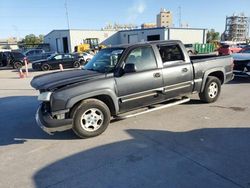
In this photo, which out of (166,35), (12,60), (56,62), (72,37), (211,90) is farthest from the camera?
(72,37)

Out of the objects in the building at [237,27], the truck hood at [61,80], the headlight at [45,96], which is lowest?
the headlight at [45,96]

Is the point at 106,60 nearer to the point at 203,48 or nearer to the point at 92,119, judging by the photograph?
the point at 92,119

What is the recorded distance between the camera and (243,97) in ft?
25.2

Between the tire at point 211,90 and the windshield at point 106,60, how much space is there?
2811mm

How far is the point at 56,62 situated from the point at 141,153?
18501 millimetres

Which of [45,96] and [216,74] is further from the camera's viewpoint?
[216,74]

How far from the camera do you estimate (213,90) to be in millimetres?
7086

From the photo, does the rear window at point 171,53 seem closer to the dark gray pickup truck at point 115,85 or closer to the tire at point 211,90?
the dark gray pickup truck at point 115,85

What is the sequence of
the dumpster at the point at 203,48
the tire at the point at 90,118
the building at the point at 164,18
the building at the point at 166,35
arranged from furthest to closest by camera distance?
1. the building at the point at 164,18
2. the building at the point at 166,35
3. the dumpster at the point at 203,48
4. the tire at the point at 90,118

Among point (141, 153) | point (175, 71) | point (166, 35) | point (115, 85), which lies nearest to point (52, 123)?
point (115, 85)

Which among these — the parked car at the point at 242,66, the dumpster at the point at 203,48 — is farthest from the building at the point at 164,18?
the parked car at the point at 242,66

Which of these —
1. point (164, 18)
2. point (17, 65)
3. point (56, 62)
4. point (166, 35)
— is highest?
point (164, 18)

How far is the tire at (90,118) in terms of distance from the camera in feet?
15.5

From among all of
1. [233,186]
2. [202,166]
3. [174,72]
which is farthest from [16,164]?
[174,72]
